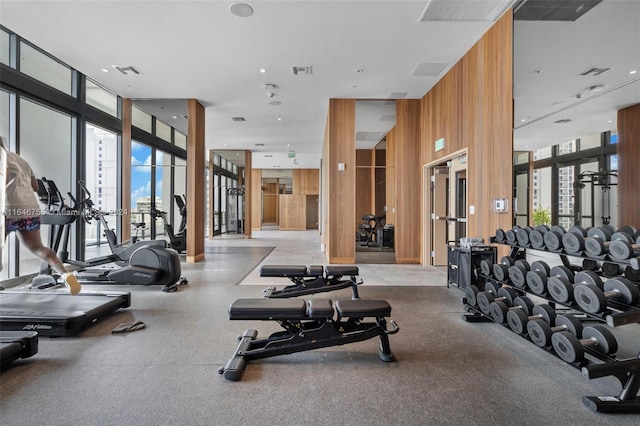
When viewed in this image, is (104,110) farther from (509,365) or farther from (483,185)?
(509,365)

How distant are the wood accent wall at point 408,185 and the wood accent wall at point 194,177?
448 cm

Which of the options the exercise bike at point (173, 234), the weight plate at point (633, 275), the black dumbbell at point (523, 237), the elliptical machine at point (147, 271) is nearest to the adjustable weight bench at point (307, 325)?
the black dumbbell at point (523, 237)

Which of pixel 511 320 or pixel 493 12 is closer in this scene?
pixel 511 320

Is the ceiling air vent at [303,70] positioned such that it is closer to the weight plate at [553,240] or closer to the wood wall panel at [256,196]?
the weight plate at [553,240]

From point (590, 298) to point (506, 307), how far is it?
806 millimetres

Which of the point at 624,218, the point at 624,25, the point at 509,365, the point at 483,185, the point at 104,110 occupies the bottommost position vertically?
the point at 509,365

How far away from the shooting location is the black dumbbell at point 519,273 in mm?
2980

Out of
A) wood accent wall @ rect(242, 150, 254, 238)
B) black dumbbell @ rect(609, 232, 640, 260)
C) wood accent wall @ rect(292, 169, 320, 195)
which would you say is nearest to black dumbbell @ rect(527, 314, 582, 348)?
black dumbbell @ rect(609, 232, 640, 260)

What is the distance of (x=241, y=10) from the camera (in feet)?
12.8

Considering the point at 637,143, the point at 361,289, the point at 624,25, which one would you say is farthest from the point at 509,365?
the point at 624,25

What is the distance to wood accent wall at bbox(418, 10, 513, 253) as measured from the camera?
13.0 ft

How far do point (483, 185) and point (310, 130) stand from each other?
6.31 meters

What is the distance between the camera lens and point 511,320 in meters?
2.84

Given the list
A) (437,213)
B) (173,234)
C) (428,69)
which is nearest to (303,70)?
(428,69)
